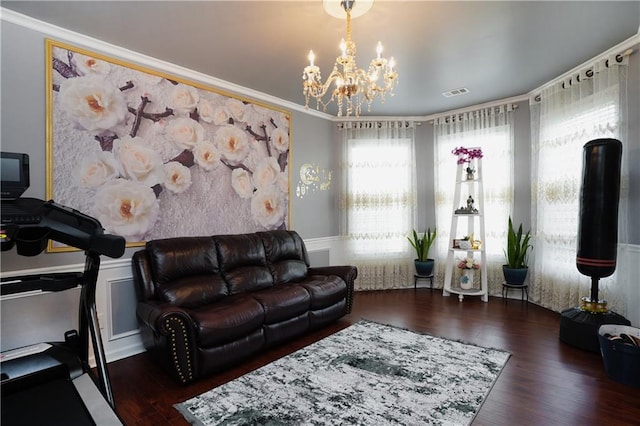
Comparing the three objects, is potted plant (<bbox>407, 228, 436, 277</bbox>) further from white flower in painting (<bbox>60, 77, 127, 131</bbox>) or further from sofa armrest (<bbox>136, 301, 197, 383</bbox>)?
white flower in painting (<bbox>60, 77, 127, 131</bbox>)

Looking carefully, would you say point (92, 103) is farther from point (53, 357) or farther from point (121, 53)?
point (53, 357)

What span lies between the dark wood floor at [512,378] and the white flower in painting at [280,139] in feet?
7.81

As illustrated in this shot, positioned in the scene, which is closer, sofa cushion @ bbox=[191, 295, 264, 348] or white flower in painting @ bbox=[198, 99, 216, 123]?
sofa cushion @ bbox=[191, 295, 264, 348]

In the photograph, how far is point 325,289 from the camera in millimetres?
3512

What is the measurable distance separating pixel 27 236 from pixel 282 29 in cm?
225

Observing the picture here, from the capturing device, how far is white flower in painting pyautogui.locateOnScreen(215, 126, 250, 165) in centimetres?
374

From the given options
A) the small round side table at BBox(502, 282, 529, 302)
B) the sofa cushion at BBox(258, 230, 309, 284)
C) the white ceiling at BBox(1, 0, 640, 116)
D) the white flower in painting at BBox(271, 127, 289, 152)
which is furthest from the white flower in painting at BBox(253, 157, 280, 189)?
the small round side table at BBox(502, 282, 529, 302)

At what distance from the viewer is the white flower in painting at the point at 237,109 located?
3.84 metres

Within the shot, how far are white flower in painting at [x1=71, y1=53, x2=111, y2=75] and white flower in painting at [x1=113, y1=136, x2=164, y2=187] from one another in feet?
1.91

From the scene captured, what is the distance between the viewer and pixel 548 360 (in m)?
2.76

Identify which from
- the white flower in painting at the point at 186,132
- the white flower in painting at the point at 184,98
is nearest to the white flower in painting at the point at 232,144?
the white flower in painting at the point at 186,132

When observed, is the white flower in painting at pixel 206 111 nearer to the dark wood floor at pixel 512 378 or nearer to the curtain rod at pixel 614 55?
the dark wood floor at pixel 512 378

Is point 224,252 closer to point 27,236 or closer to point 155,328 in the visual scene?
point 155,328


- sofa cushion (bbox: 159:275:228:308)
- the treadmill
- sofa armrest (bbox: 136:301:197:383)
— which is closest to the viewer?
the treadmill
